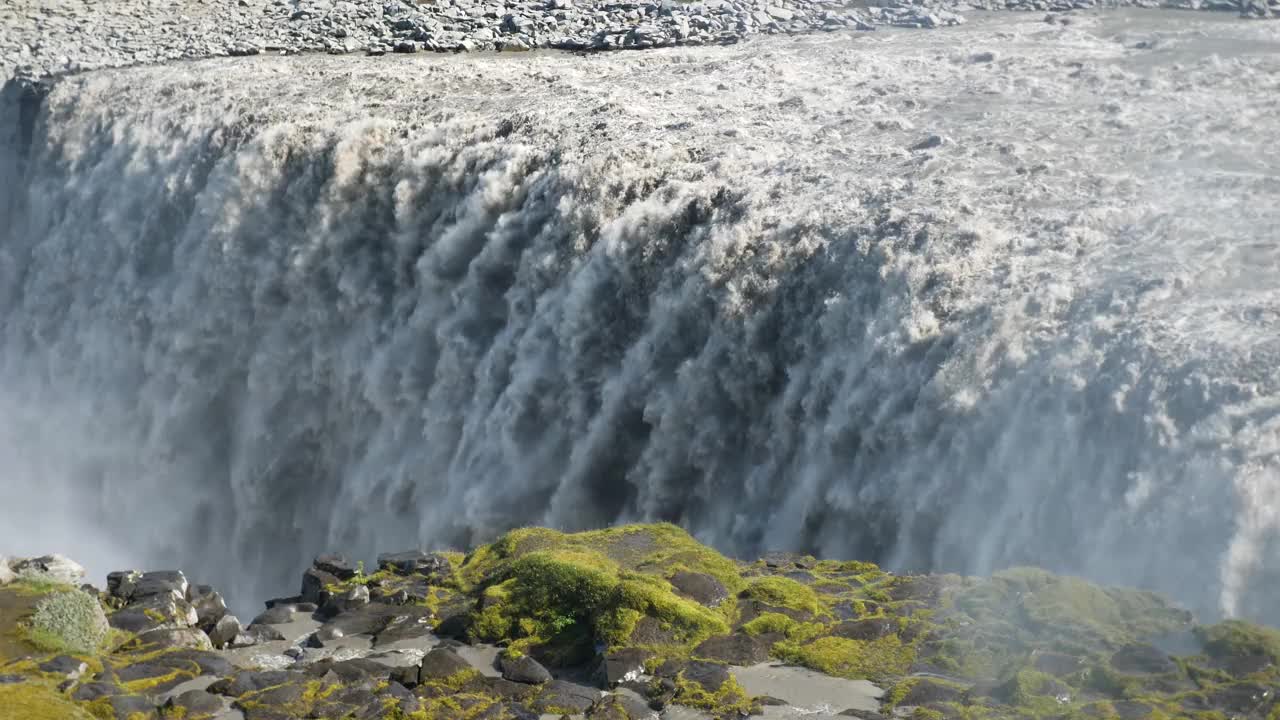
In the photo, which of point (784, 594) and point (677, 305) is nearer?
point (784, 594)

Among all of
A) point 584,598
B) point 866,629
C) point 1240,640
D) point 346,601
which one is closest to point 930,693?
point 866,629

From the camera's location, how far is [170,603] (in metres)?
19.3

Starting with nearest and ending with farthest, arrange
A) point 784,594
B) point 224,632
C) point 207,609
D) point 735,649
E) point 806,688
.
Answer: point 806,688
point 735,649
point 784,594
point 224,632
point 207,609

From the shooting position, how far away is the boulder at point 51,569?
65.5 feet

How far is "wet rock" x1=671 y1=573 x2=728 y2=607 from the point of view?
18062 millimetres

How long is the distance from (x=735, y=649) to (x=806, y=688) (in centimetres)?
114

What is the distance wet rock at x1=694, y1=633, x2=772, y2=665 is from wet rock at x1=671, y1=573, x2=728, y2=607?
93 centimetres

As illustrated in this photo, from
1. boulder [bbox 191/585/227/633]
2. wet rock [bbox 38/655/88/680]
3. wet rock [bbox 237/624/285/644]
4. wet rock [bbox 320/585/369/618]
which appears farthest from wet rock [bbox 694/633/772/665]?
wet rock [bbox 38/655/88/680]

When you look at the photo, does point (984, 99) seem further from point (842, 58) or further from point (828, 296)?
point (828, 296)

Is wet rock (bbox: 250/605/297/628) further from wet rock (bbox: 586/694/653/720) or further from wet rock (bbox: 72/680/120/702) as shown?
wet rock (bbox: 586/694/653/720)

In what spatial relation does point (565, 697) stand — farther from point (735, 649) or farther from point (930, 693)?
point (930, 693)

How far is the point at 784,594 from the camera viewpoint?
1805 cm

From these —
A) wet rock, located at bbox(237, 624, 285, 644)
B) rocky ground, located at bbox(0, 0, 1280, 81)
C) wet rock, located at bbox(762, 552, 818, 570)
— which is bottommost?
wet rock, located at bbox(237, 624, 285, 644)

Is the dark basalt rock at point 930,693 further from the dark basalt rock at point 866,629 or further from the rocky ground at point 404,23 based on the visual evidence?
the rocky ground at point 404,23
